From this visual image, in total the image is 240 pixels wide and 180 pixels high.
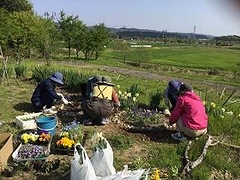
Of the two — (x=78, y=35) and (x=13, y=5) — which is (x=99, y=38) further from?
(x=13, y=5)

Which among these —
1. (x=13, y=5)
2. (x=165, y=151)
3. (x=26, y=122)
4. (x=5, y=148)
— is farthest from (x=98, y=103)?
(x=13, y=5)

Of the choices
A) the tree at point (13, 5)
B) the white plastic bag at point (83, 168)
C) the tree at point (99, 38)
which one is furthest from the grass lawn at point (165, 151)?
the tree at point (13, 5)

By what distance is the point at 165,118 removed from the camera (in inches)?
260

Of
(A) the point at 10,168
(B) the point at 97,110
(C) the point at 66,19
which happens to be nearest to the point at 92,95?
(B) the point at 97,110

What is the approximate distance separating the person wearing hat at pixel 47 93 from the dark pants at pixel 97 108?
39.3 inches

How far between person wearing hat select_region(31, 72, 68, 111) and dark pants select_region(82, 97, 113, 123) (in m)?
1.00

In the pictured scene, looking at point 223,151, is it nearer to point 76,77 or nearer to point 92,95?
point 92,95

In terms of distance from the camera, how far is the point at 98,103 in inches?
232

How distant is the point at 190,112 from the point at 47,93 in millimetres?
2984

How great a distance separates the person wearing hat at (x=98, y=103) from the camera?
5863mm

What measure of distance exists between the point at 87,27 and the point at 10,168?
3964cm

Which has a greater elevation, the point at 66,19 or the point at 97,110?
the point at 66,19

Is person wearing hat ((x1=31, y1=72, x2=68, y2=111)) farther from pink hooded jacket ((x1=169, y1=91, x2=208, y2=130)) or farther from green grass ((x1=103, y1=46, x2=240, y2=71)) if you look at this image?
green grass ((x1=103, y1=46, x2=240, y2=71))

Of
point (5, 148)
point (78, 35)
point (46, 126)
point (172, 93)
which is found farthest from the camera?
point (78, 35)
